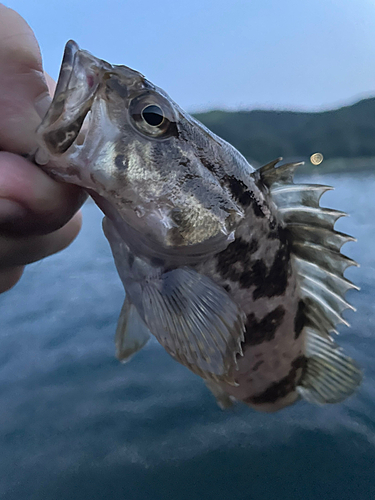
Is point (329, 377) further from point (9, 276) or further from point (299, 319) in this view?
point (9, 276)

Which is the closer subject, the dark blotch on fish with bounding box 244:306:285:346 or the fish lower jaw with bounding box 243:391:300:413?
the dark blotch on fish with bounding box 244:306:285:346

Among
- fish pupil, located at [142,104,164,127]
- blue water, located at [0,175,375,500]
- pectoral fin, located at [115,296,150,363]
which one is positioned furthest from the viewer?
blue water, located at [0,175,375,500]

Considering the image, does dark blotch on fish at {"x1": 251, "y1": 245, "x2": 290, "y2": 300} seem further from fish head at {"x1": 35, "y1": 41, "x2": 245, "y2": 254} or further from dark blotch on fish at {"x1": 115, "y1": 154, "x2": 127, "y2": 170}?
A: dark blotch on fish at {"x1": 115, "y1": 154, "x2": 127, "y2": 170}

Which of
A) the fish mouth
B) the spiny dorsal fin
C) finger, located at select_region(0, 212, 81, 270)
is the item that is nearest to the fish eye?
the fish mouth

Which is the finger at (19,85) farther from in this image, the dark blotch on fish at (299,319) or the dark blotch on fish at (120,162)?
the dark blotch on fish at (299,319)

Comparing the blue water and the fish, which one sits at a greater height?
the fish

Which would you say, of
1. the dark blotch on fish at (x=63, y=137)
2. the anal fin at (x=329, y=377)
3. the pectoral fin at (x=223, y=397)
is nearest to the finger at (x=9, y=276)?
the dark blotch on fish at (x=63, y=137)

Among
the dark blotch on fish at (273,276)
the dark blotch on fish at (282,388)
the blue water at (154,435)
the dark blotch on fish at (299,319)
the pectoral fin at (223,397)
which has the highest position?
the dark blotch on fish at (273,276)

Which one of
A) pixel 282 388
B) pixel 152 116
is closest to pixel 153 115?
pixel 152 116
